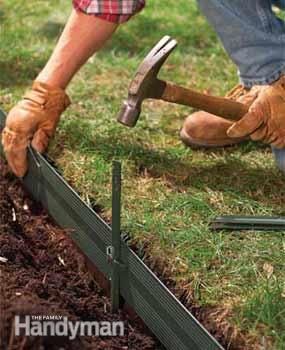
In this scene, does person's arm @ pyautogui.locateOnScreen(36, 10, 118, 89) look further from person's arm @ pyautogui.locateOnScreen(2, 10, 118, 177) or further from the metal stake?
the metal stake

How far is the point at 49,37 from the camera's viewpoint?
14.0 feet

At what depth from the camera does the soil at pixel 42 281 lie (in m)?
2.17

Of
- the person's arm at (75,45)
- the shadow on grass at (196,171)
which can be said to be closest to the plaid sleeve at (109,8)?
the person's arm at (75,45)

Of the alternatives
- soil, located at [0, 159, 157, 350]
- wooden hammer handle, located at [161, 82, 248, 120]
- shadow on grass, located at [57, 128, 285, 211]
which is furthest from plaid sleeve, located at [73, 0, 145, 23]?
soil, located at [0, 159, 157, 350]

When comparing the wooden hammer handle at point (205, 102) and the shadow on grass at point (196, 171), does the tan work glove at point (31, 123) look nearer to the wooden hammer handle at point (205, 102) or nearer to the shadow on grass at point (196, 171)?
the shadow on grass at point (196, 171)

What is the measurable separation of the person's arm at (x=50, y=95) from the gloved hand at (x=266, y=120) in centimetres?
56

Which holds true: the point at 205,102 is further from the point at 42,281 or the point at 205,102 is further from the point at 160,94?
the point at 42,281

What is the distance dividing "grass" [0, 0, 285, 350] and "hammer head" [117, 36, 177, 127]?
244 mm

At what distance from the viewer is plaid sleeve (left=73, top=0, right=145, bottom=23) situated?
9.98 feet

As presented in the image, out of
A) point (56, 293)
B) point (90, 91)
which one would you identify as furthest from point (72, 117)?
point (56, 293)

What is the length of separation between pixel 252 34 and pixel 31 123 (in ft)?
2.62

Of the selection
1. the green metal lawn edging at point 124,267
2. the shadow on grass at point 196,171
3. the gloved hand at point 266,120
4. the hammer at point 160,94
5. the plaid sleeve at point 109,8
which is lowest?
the shadow on grass at point 196,171

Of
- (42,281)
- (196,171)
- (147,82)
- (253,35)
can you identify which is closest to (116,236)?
(42,281)

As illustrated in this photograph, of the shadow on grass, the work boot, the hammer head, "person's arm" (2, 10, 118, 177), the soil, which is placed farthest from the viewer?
the work boot
